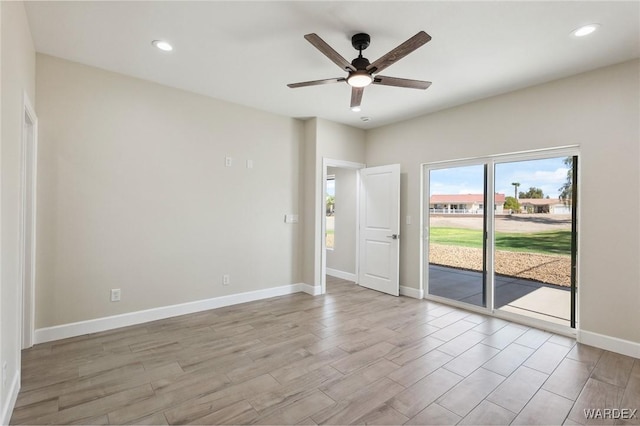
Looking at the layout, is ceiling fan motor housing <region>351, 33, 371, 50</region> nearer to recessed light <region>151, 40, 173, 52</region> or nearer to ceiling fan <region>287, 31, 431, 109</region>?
ceiling fan <region>287, 31, 431, 109</region>

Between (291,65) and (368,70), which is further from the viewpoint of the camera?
(291,65)

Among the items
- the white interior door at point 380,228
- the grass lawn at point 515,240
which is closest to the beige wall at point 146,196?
the white interior door at point 380,228

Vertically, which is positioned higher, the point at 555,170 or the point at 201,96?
the point at 201,96

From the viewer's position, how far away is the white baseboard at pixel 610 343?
9.57 feet

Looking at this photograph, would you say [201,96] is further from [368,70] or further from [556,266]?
[556,266]

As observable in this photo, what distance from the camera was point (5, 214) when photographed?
1833 millimetres

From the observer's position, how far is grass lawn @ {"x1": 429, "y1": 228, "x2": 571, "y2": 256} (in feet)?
11.7

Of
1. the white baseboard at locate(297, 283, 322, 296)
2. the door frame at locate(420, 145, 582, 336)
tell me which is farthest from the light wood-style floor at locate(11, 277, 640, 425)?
the white baseboard at locate(297, 283, 322, 296)

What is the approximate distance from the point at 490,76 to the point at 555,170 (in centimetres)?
137

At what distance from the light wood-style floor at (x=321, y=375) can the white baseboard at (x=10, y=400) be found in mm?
66

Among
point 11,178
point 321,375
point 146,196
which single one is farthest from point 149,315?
point 321,375

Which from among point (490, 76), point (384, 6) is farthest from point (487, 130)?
point (384, 6)

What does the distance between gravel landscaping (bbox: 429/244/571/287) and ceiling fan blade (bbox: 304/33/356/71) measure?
3.21 m
